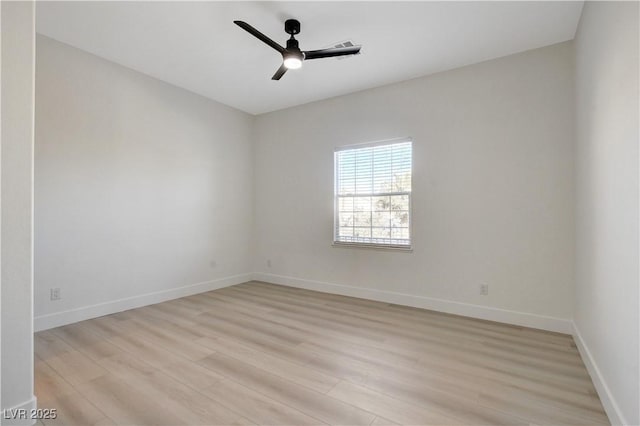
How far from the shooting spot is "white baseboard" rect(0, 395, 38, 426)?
1.64 meters

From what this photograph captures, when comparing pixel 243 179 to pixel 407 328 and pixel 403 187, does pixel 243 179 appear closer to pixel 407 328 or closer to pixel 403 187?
pixel 403 187

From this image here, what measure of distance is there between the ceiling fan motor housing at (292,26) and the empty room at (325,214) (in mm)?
33

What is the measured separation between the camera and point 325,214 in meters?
4.79

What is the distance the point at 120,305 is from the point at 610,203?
480cm

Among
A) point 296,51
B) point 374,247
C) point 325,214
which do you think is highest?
point 296,51

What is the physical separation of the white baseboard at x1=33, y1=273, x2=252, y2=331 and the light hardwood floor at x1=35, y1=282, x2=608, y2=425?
0.40 ft

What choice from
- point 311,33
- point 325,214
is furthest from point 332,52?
point 325,214

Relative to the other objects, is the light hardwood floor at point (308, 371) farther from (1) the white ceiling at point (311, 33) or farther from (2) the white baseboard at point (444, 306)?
(1) the white ceiling at point (311, 33)

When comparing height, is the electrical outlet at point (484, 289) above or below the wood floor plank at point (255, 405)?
above

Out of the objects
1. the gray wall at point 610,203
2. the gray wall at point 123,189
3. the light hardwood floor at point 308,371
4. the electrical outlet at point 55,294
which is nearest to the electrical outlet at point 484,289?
the light hardwood floor at point 308,371

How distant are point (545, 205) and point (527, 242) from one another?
1.40ft

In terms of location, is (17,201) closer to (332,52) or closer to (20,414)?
(20,414)

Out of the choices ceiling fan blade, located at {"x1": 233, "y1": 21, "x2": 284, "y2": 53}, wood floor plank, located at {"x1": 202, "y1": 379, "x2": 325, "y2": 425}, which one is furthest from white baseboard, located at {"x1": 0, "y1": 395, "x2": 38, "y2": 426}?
ceiling fan blade, located at {"x1": 233, "y1": 21, "x2": 284, "y2": 53}

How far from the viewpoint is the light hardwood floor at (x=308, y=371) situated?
1845mm
